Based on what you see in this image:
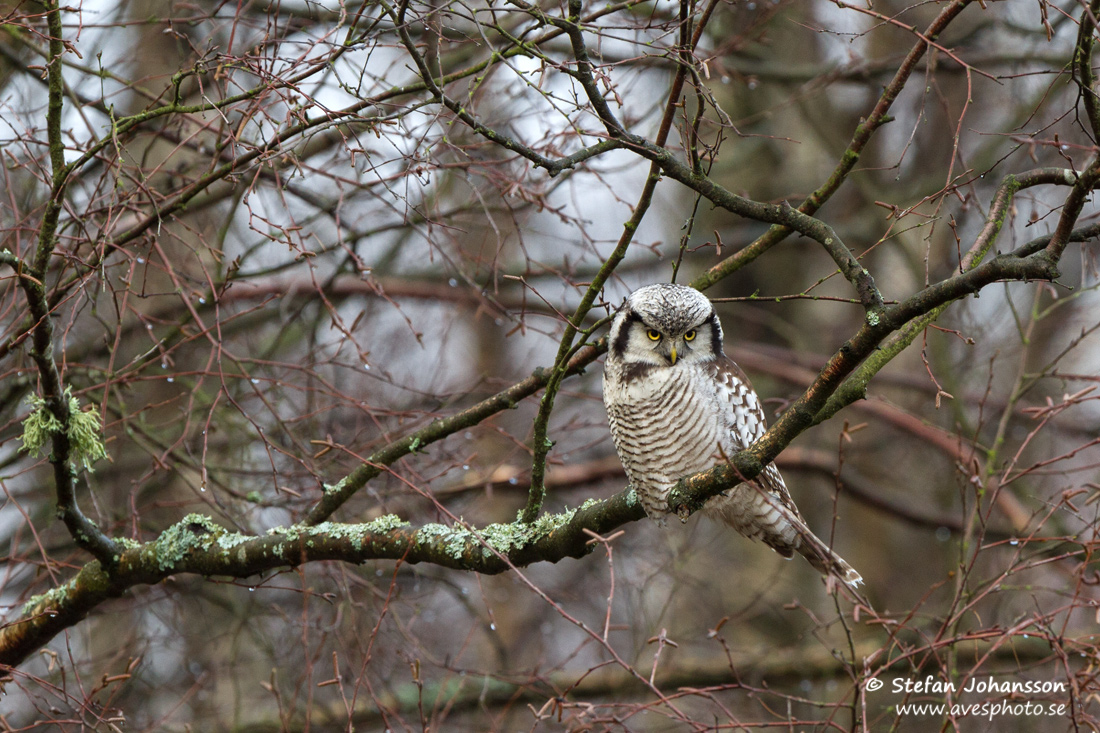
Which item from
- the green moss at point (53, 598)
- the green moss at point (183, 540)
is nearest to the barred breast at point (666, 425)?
the green moss at point (183, 540)

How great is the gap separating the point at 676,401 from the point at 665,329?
0.31m

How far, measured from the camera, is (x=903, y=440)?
30.8 feet

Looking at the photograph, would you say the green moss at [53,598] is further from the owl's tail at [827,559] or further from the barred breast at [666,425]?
the owl's tail at [827,559]

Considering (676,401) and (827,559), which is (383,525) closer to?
(676,401)

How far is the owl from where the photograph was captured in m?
3.86

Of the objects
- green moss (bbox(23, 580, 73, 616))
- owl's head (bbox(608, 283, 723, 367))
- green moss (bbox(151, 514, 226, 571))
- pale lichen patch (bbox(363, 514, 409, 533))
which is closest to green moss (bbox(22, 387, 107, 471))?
green moss (bbox(151, 514, 226, 571))

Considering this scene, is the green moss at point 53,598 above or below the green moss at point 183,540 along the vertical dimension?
below

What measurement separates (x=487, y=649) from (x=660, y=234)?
5276mm

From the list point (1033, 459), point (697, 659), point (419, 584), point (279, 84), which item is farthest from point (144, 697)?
point (1033, 459)

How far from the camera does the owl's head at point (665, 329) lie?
3.83 m

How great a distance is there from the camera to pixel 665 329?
387cm

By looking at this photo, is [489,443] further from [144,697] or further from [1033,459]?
[1033,459]

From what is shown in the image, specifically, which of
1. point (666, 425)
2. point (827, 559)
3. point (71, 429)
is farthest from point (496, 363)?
point (71, 429)

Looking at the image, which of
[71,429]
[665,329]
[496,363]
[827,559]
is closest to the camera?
[71,429]
